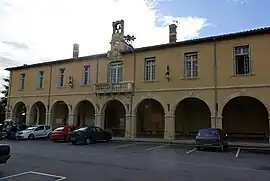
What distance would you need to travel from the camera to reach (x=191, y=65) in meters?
22.1

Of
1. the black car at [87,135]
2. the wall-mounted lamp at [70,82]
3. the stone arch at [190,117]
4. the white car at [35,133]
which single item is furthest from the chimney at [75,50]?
the stone arch at [190,117]

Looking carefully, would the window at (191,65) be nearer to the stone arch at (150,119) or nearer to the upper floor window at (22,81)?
the stone arch at (150,119)

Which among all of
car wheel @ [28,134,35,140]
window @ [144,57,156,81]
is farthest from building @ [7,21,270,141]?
car wheel @ [28,134,35,140]

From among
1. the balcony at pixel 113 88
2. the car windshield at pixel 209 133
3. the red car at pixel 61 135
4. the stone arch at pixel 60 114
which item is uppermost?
the balcony at pixel 113 88

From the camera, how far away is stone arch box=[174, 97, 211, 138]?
24.7 meters

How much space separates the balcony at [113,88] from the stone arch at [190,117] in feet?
→ 15.5

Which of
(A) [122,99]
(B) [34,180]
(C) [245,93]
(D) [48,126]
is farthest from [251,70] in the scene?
(D) [48,126]

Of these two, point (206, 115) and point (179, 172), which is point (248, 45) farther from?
point (179, 172)

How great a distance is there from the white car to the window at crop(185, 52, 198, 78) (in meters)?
14.7

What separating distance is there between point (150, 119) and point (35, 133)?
1095cm

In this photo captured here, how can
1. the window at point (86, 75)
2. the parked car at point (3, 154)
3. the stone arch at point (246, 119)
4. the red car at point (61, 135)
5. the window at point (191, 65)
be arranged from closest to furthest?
1. the parked car at point (3, 154)
2. the window at point (191, 65)
3. the stone arch at point (246, 119)
4. the red car at point (61, 135)
5. the window at point (86, 75)

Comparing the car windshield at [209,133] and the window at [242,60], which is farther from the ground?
the window at [242,60]

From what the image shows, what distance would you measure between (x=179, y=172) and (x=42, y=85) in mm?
24630

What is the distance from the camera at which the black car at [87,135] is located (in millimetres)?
20672
